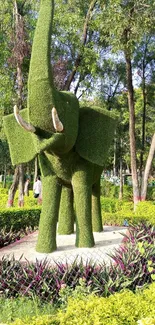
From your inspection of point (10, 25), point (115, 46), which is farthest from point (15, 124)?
point (10, 25)

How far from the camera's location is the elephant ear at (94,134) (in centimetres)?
629

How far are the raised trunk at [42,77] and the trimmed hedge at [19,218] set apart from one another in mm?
4602

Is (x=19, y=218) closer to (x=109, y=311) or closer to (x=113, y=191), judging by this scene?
(x=109, y=311)

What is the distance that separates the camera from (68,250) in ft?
20.7

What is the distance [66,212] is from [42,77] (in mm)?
3517

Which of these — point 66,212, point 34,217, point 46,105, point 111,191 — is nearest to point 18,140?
point 46,105

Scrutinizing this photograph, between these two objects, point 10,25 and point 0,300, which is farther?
point 10,25

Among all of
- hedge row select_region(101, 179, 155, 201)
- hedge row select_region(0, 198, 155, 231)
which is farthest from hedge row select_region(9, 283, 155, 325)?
Result: hedge row select_region(101, 179, 155, 201)

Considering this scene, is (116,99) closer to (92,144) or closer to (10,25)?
(10,25)

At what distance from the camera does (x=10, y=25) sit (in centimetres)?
1292

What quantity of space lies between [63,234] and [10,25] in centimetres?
870

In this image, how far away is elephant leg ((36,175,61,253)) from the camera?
616cm

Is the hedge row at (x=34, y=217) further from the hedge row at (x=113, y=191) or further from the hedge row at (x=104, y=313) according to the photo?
the hedge row at (x=113, y=191)

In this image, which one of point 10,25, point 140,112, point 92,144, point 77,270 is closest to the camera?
point 77,270
